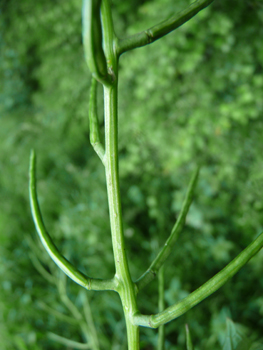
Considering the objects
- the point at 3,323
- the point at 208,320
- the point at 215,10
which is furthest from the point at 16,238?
the point at 215,10

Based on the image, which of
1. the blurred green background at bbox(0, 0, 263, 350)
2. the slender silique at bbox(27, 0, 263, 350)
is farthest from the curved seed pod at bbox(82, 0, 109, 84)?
the blurred green background at bbox(0, 0, 263, 350)

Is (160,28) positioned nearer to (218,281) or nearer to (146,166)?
(218,281)

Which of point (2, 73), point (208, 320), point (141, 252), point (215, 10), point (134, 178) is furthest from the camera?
point (2, 73)

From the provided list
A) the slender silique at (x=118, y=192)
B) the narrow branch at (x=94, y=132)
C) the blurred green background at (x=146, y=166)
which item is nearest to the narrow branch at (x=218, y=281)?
the slender silique at (x=118, y=192)

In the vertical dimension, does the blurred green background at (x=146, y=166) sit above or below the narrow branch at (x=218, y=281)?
below

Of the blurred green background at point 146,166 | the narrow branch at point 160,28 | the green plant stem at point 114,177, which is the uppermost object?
the narrow branch at point 160,28

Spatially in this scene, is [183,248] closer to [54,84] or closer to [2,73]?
[54,84]

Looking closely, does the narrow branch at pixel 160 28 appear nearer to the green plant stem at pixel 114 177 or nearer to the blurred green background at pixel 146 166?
the green plant stem at pixel 114 177
